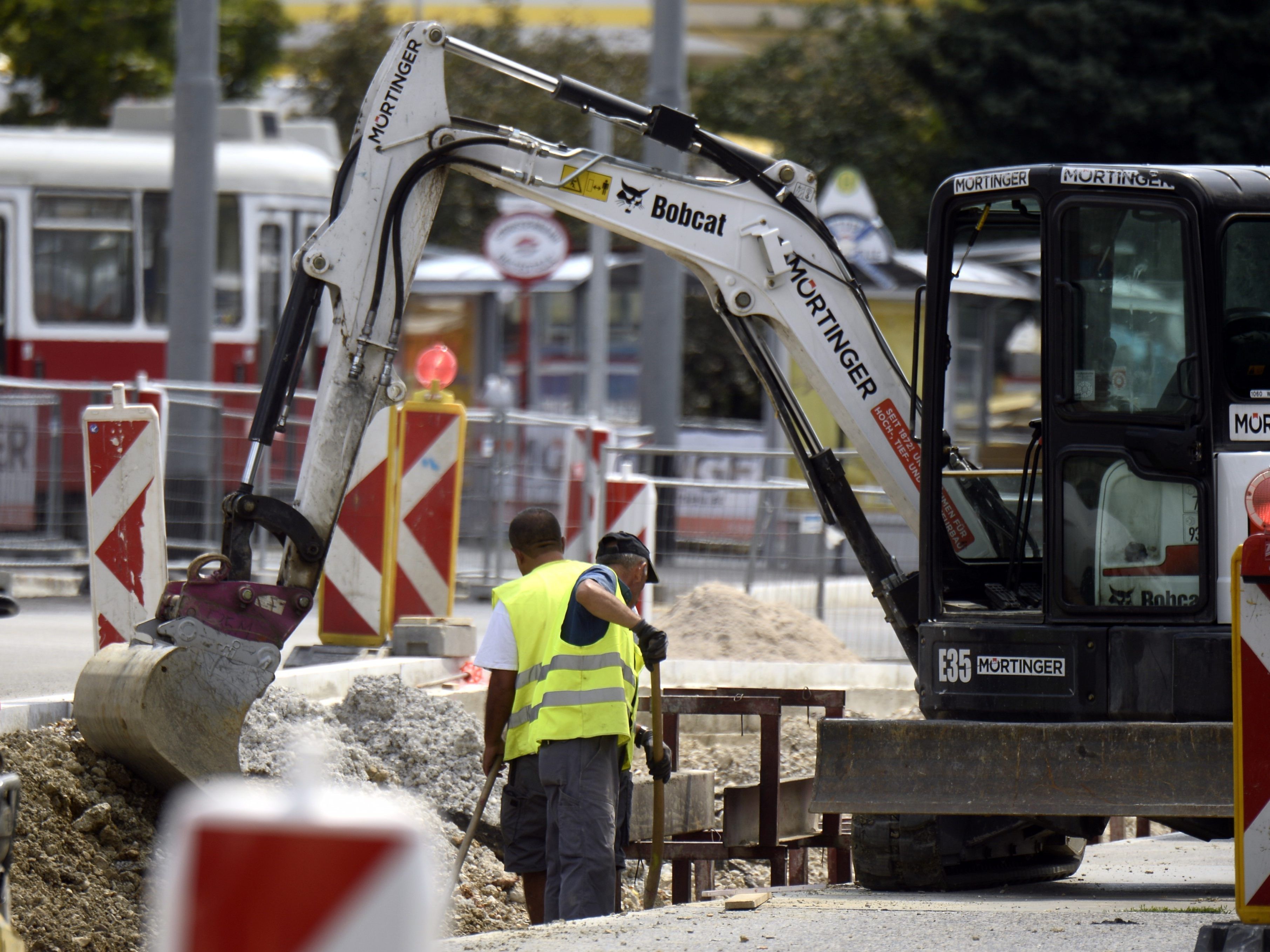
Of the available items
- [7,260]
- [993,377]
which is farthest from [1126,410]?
[993,377]

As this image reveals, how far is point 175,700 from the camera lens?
6805mm

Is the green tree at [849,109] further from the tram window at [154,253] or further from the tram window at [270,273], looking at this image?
the tram window at [154,253]

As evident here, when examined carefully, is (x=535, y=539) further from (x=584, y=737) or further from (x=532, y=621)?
(x=584, y=737)

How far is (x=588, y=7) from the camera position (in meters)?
61.7

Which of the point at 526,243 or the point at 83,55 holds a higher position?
the point at 83,55

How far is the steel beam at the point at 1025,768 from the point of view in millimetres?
6293

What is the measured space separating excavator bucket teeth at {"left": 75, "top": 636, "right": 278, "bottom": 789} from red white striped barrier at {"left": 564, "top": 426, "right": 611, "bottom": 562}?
687cm

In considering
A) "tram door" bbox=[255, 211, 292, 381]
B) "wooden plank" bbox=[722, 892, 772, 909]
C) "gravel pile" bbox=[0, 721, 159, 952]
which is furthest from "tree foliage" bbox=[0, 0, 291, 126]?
"wooden plank" bbox=[722, 892, 772, 909]

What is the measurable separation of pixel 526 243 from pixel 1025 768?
14877 mm

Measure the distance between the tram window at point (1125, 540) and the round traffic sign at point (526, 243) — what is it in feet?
46.7

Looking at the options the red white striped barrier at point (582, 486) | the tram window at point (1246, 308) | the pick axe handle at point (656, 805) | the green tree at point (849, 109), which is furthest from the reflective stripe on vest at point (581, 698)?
the green tree at point (849, 109)

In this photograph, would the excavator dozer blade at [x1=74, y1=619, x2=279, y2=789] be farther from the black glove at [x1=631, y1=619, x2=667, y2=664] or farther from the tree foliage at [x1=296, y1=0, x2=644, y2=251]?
the tree foliage at [x1=296, y1=0, x2=644, y2=251]

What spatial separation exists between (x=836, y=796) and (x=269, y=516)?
8.37 feet

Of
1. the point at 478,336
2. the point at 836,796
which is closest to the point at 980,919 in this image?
the point at 836,796
